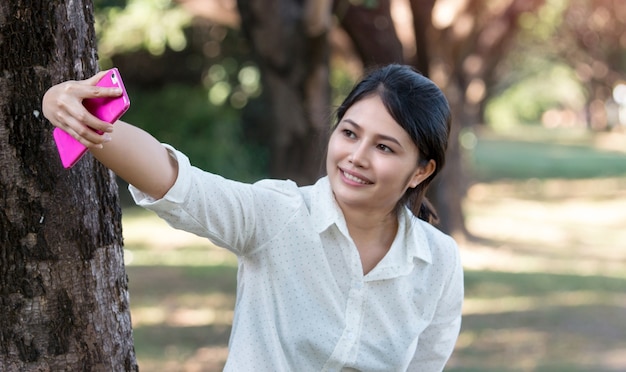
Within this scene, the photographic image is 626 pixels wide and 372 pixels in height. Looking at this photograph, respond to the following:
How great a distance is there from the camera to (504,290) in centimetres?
1130

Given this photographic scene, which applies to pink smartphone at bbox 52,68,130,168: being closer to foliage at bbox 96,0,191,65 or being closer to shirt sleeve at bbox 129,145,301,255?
shirt sleeve at bbox 129,145,301,255

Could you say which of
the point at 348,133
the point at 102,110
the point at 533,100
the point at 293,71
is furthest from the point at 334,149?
the point at 533,100

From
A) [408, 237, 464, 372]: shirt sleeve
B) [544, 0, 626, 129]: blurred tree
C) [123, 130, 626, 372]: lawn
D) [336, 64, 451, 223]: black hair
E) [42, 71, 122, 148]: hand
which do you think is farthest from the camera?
[544, 0, 626, 129]: blurred tree

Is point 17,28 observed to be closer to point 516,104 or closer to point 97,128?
point 97,128

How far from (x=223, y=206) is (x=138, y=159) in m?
0.31

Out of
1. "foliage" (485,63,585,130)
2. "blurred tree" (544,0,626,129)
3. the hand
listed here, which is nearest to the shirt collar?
the hand

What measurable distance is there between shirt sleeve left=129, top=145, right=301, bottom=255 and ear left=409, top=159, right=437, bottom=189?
0.36 m

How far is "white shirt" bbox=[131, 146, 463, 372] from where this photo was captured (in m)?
2.66

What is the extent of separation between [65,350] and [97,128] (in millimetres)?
773

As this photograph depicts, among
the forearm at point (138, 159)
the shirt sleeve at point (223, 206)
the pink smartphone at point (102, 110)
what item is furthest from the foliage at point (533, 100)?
the pink smartphone at point (102, 110)

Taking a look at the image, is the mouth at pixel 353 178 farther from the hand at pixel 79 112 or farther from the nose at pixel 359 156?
the hand at pixel 79 112

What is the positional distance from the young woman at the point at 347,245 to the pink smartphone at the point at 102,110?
408mm

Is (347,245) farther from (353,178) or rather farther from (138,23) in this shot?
(138,23)

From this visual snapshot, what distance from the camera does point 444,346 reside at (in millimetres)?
3082
